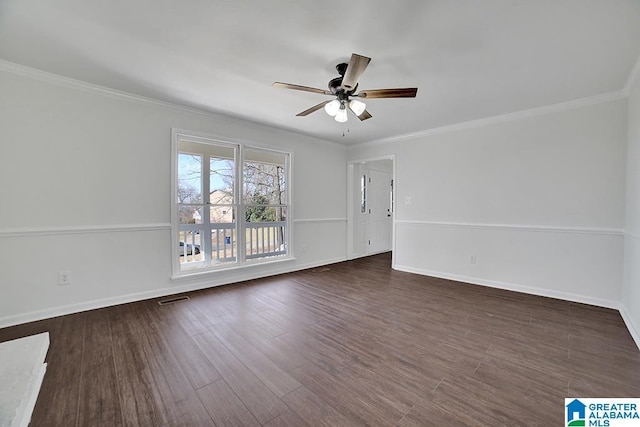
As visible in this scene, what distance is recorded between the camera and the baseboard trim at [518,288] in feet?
10.1

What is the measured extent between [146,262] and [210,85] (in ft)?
7.58

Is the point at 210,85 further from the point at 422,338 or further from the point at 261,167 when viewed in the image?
the point at 422,338

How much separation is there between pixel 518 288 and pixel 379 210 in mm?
3448

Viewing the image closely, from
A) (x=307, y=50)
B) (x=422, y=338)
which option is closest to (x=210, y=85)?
(x=307, y=50)

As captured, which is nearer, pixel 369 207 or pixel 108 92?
pixel 108 92

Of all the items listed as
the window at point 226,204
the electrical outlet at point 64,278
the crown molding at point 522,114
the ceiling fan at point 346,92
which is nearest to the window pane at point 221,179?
the window at point 226,204

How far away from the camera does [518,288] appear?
3609 millimetres

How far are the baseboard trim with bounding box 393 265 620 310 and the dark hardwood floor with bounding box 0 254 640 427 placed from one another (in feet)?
0.44

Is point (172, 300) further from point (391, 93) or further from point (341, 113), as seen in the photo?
point (391, 93)

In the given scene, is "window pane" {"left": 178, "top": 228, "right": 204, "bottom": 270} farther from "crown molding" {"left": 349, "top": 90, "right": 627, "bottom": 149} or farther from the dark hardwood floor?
"crown molding" {"left": 349, "top": 90, "right": 627, "bottom": 149}

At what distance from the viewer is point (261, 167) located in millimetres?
4508

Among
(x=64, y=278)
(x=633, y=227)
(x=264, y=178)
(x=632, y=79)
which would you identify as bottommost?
(x=64, y=278)

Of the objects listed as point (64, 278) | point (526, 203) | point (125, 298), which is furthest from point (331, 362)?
point (526, 203)

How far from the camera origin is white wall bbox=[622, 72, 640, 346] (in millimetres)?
2356
